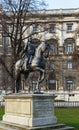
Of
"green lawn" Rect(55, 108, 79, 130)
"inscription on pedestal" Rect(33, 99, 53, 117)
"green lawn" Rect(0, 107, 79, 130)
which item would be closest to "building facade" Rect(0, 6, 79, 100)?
"green lawn" Rect(0, 107, 79, 130)

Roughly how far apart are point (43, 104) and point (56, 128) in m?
1.29

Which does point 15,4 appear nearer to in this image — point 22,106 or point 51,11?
point 22,106

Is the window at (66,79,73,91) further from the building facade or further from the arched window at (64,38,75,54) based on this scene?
the arched window at (64,38,75,54)

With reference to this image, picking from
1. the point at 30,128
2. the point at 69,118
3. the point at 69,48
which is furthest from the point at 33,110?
the point at 69,48

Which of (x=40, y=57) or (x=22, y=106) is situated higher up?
(x=40, y=57)

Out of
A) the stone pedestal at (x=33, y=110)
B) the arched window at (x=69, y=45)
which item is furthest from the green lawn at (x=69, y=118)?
the arched window at (x=69, y=45)

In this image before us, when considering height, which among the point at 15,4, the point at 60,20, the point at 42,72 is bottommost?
the point at 42,72

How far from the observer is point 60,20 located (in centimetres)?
7556

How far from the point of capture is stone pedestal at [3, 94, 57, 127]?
17.6 metres

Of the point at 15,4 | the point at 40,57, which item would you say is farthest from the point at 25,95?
the point at 15,4

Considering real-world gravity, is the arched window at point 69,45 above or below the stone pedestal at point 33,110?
above

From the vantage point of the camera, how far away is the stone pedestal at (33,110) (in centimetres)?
1761

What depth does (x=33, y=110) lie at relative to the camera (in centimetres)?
1762

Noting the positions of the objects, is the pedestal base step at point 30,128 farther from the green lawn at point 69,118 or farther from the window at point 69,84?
the window at point 69,84
